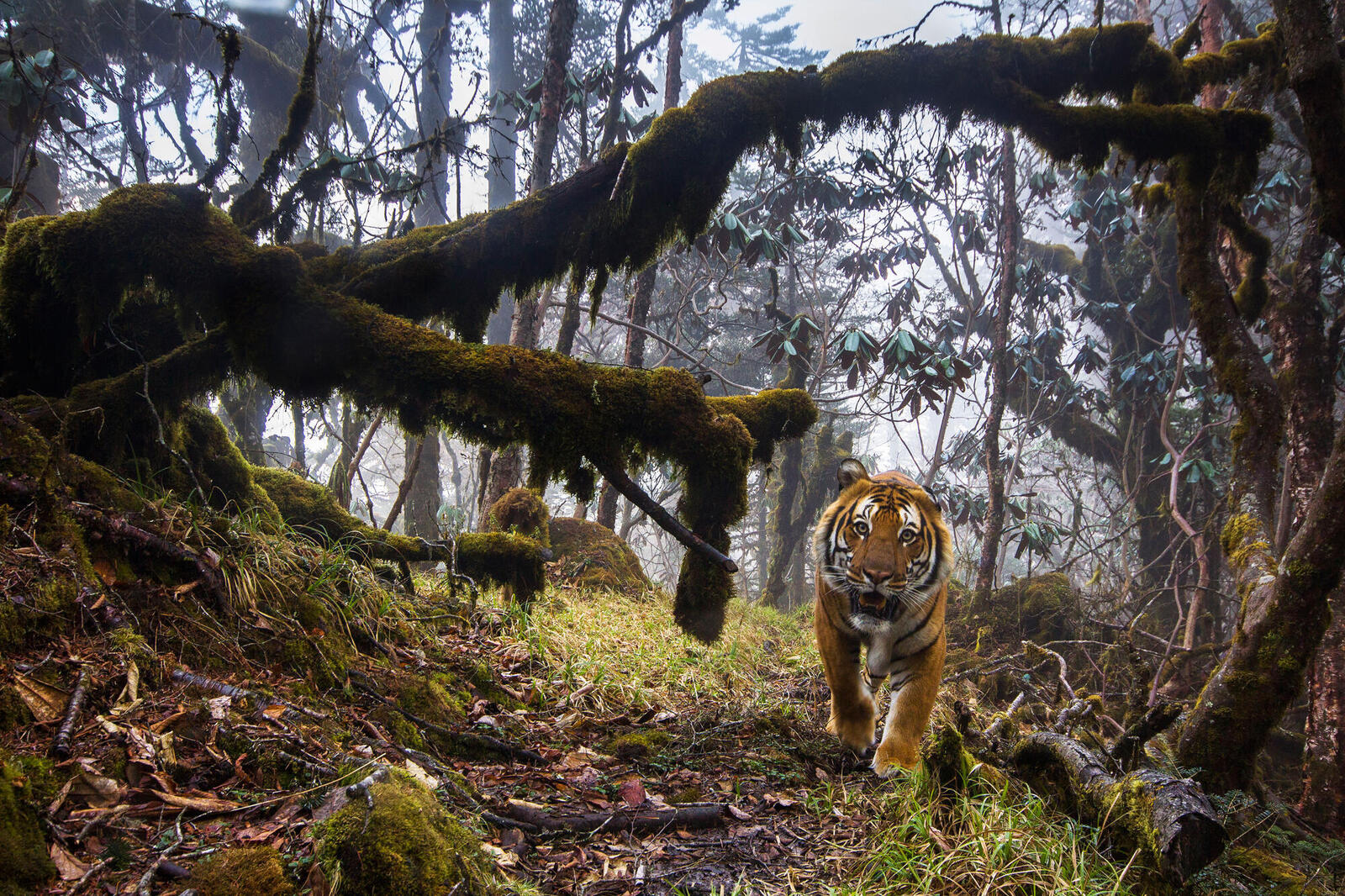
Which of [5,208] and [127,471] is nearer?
[127,471]

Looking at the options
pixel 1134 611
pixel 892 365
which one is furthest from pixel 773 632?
pixel 1134 611

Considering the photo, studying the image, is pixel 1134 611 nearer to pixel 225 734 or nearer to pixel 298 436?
pixel 225 734

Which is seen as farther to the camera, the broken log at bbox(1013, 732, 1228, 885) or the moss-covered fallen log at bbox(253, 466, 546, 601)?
the moss-covered fallen log at bbox(253, 466, 546, 601)

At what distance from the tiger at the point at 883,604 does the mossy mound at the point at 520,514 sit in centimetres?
443

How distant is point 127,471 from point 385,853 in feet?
13.3

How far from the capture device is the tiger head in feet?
12.5

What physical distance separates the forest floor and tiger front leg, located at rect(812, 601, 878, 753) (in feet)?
0.56

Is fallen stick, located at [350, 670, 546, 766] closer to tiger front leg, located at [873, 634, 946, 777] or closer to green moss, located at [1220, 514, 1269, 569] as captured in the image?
tiger front leg, located at [873, 634, 946, 777]

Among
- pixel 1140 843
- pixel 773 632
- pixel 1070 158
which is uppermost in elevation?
pixel 1070 158

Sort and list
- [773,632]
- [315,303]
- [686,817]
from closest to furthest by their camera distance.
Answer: [686,817] → [315,303] → [773,632]

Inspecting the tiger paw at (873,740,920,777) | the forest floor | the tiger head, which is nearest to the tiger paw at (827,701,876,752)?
the forest floor

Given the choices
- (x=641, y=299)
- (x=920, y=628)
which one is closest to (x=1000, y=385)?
(x=641, y=299)

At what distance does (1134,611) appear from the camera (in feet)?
33.8

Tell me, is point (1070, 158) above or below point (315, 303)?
above
